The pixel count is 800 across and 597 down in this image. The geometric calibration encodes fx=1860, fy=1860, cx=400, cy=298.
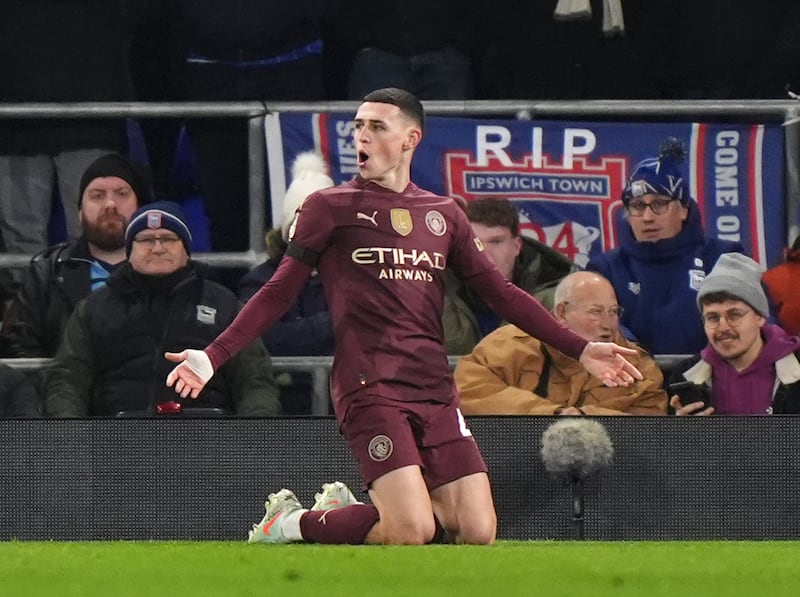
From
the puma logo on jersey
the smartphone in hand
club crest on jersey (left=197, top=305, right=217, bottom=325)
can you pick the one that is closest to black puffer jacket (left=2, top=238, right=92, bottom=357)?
club crest on jersey (left=197, top=305, right=217, bottom=325)

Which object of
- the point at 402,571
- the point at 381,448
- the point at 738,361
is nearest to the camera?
the point at 402,571

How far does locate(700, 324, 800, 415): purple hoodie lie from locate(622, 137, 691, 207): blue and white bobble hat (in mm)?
982

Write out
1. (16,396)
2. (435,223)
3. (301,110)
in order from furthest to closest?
(301,110), (16,396), (435,223)

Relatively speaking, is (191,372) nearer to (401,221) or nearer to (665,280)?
(401,221)

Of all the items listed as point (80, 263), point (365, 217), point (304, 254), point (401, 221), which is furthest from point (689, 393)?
point (80, 263)

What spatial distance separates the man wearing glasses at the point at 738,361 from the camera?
27.8 feet

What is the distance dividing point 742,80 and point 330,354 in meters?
2.76

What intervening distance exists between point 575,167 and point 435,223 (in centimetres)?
267

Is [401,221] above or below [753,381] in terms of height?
above

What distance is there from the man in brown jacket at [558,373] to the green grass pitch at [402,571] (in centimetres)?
200

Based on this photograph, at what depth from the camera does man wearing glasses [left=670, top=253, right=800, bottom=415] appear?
8.48m

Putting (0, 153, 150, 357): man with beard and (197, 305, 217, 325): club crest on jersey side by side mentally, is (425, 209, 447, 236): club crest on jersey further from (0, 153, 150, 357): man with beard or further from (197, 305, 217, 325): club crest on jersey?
(0, 153, 150, 357): man with beard

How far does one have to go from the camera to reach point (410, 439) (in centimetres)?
682

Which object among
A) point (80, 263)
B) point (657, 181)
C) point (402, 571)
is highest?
point (657, 181)
